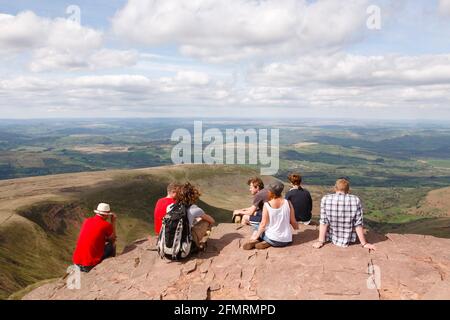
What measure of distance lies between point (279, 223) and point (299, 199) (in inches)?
175

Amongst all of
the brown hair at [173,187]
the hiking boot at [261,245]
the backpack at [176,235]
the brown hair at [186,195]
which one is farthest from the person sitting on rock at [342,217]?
the brown hair at [173,187]

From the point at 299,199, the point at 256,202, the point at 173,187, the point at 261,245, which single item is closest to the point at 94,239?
the point at 173,187

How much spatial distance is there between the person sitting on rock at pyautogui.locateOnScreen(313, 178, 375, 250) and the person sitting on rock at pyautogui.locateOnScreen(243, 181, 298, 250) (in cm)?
139

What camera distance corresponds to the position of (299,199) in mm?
19266

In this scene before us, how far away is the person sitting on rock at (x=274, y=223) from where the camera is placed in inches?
587

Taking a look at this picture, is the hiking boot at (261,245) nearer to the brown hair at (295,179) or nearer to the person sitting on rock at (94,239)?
the brown hair at (295,179)

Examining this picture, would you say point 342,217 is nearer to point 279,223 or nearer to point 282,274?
point 279,223

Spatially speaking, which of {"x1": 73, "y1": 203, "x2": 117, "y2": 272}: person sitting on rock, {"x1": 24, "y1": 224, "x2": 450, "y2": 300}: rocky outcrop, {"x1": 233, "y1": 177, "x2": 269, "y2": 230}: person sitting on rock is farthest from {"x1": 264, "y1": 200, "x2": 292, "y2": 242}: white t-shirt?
{"x1": 73, "y1": 203, "x2": 117, "y2": 272}: person sitting on rock

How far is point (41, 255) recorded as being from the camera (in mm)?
80000

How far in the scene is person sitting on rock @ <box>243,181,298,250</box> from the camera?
14898mm

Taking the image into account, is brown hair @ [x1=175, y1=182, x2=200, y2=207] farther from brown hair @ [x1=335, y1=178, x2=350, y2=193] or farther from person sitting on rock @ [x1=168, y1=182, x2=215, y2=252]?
brown hair @ [x1=335, y1=178, x2=350, y2=193]
